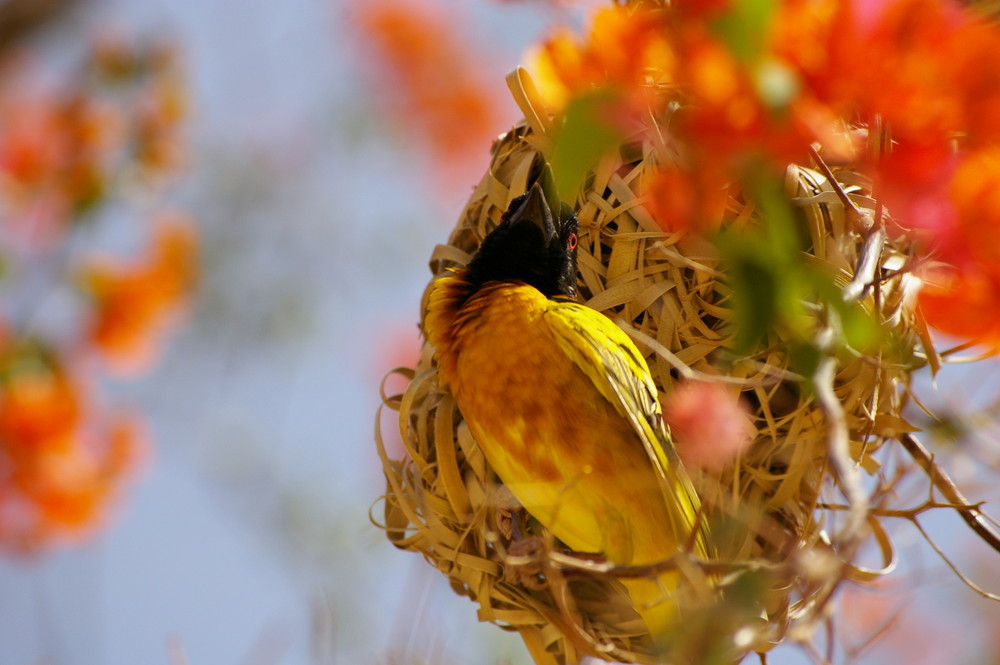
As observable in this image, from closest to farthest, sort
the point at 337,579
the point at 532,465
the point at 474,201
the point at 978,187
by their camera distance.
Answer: the point at 978,187, the point at 532,465, the point at 474,201, the point at 337,579

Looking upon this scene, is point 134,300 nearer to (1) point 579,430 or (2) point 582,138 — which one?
(1) point 579,430

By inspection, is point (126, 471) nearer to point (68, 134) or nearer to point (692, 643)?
point (68, 134)

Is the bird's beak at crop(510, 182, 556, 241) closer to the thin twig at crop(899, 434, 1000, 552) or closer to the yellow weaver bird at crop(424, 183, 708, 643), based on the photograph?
the yellow weaver bird at crop(424, 183, 708, 643)

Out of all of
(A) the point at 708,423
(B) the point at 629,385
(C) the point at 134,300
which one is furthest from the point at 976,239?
(C) the point at 134,300

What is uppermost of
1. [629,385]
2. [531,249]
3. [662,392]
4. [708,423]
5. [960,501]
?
[708,423]

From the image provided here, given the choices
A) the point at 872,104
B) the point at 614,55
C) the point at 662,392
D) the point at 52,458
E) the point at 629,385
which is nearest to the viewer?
the point at 872,104

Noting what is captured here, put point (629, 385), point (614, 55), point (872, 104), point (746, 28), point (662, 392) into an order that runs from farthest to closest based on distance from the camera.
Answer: point (662, 392), point (629, 385), point (614, 55), point (872, 104), point (746, 28)

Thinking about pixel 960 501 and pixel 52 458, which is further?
pixel 52 458

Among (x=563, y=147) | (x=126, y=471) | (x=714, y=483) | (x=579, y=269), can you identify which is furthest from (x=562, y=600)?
(x=126, y=471)
